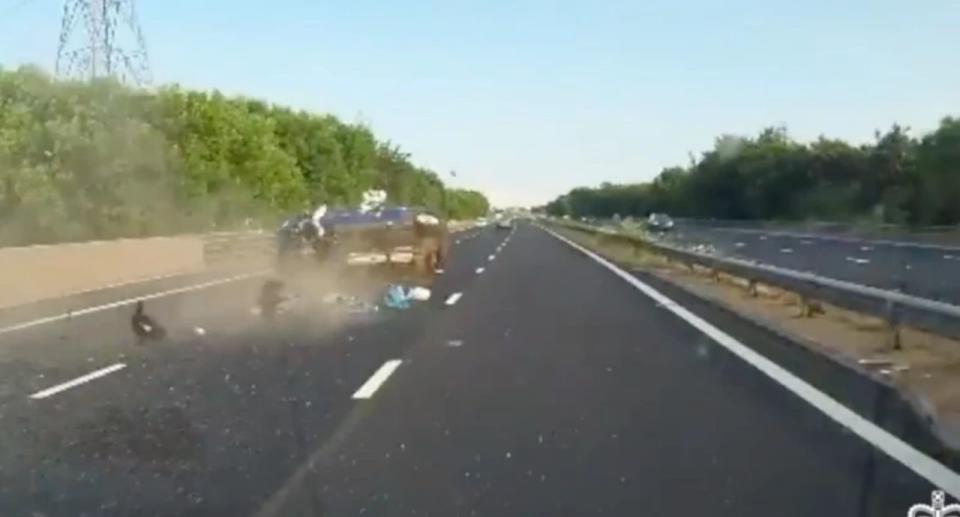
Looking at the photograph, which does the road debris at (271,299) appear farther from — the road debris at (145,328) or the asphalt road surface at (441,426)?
the asphalt road surface at (441,426)

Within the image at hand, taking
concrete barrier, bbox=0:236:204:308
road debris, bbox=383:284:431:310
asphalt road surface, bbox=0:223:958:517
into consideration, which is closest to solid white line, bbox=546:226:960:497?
asphalt road surface, bbox=0:223:958:517

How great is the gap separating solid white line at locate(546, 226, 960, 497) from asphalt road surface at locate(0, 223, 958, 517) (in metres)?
0.05

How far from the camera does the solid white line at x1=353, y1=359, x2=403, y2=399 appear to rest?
12070mm

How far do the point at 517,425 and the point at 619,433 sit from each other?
83 centimetres

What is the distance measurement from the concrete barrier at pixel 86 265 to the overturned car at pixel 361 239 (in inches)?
181

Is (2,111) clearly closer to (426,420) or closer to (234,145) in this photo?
(234,145)

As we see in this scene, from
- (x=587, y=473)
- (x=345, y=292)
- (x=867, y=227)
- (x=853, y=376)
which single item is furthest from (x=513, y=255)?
(x=587, y=473)

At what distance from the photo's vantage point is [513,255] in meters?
52.3

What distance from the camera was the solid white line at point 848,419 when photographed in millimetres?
8328

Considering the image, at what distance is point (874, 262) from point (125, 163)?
115ft

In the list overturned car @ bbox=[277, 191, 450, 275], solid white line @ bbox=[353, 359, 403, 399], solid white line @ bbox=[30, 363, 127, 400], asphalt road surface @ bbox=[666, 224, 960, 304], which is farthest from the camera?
overturned car @ bbox=[277, 191, 450, 275]

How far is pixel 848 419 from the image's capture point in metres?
10.5

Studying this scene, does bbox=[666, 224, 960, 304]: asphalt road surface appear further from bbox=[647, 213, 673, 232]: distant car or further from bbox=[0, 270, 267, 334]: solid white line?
bbox=[647, 213, 673, 232]: distant car

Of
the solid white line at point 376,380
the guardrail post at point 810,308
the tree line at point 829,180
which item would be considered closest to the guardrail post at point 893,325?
the guardrail post at point 810,308
